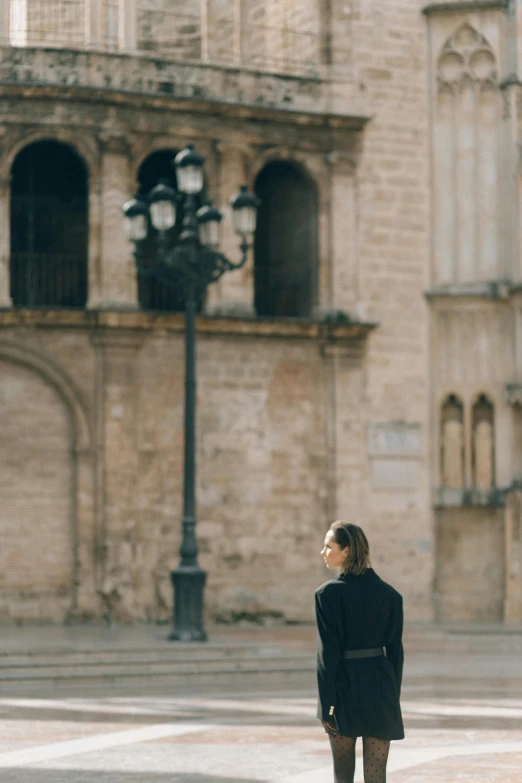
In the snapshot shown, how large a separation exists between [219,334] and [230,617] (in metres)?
4.51

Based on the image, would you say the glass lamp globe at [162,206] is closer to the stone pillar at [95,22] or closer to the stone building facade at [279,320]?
the stone building facade at [279,320]

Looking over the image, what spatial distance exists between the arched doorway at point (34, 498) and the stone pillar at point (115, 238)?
1765 mm

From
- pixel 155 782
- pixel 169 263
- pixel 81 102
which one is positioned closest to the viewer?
pixel 155 782

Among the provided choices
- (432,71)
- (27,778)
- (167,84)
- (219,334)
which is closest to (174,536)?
(219,334)

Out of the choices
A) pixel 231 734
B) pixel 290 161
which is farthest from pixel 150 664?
pixel 290 161

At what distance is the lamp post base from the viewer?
1922cm

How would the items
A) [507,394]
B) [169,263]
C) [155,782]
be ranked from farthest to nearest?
1. [507,394]
2. [169,263]
3. [155,782]

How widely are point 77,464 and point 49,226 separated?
4669 mm

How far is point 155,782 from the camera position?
9.57 m

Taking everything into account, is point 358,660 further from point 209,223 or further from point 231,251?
point 231,251

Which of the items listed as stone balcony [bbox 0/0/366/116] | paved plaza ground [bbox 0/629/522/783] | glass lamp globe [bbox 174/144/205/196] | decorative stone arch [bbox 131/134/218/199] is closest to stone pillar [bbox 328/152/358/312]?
stone balcony [bbox 0/0/366/116]

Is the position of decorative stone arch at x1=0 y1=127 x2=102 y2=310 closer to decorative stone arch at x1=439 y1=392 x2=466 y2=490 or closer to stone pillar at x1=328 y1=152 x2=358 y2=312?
stone pillar at x1=328 y1=152 x2=358 y2=312

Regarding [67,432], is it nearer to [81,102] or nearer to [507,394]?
[81,102]

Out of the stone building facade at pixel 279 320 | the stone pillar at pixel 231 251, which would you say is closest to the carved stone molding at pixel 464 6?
the stone building facade at pixel 279 320
